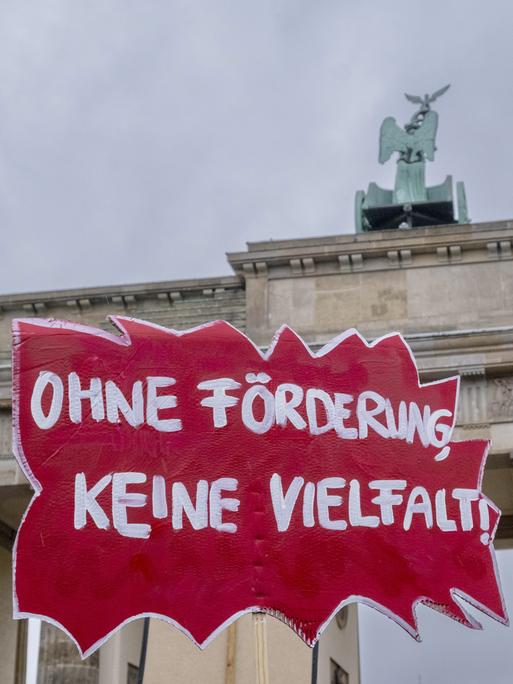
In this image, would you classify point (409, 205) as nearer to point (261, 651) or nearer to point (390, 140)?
point (390, 140)

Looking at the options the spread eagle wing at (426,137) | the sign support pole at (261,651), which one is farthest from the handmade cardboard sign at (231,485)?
the spread eagle wing at (426,137)

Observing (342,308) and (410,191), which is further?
(410,191)

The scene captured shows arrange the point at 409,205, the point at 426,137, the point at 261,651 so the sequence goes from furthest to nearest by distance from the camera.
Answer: the point at 426,137 → the point at 409,205 → the point at 261,651

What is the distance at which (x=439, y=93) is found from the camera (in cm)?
3044

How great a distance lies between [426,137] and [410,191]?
→ 59.6 inches

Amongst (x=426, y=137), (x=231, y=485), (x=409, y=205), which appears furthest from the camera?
(x=426, y=137)

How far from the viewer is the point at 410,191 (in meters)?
29.0

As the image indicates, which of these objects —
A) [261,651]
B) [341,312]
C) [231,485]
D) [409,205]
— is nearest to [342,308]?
[341,312]

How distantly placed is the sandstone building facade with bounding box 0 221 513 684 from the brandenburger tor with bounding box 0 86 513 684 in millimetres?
21

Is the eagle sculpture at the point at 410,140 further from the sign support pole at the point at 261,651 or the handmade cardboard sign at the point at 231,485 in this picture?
the sign support pole at the point at 261,651

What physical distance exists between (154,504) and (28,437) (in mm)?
1477

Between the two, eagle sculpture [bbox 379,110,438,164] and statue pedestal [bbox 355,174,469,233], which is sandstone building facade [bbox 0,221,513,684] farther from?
eagle sculpture [bbox 379,110,438,164]

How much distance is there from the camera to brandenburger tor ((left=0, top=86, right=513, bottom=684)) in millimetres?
23531

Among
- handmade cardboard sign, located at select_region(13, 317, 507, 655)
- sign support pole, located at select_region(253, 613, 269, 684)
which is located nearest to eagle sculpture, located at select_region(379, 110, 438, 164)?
handmade cardboard sign, located at select_region(13, 317, 507, 655)
